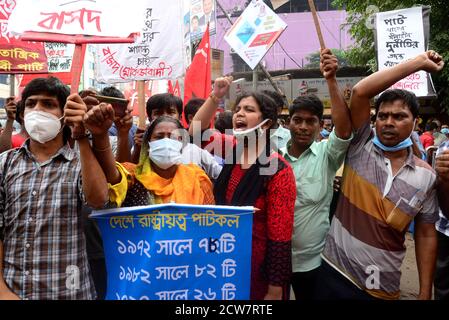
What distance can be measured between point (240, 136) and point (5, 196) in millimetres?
1238

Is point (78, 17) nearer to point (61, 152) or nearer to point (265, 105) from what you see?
point (61, 152)

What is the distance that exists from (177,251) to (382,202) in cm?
109

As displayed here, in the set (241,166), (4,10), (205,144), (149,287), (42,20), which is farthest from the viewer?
(4,10)

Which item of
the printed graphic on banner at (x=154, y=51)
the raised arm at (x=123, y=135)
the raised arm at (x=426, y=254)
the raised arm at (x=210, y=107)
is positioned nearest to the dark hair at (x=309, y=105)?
the raised arm at (x=210, y=107)

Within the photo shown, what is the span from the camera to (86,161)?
6.12ft

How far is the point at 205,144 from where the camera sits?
10.9 ft

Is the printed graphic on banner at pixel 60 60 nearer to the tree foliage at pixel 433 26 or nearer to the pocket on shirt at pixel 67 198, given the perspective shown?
the tree foliage at pixel 433 26

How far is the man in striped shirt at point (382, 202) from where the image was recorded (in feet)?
7.32

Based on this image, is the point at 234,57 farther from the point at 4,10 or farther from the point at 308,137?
the point at 308,137

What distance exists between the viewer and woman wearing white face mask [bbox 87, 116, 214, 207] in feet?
7.41

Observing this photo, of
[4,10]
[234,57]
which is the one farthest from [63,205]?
[234,57]

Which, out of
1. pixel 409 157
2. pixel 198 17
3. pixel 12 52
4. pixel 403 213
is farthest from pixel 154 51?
pixel 198 17

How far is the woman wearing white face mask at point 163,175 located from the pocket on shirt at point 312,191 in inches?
21.8

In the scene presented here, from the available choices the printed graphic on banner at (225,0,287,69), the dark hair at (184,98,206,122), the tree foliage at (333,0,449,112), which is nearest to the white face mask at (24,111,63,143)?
the dark hair at (184,98,206,122)
